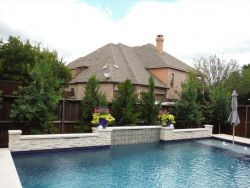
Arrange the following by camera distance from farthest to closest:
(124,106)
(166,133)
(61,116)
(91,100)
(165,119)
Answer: (165,119)
(166,133)
(124,106)
(91,100)
(61,116)

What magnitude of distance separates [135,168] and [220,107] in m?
11.3

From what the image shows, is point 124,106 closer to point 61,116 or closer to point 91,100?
point 91,100

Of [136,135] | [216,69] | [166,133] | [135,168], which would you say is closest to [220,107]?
[166,133]

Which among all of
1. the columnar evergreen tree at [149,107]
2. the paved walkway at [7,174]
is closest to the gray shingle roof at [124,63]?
the columnar evergreen tree at [149,107]

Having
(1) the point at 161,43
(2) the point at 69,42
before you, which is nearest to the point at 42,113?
(2) the point at 69,42

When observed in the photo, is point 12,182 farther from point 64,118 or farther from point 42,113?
point 64,118

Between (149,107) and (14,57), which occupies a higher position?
(14,57)

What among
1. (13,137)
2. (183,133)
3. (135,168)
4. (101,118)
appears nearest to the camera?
(135,168)

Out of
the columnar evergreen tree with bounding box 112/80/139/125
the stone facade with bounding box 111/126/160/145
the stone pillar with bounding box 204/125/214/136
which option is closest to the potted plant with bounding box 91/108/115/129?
the stone facade with bounding box 111/126/160/145

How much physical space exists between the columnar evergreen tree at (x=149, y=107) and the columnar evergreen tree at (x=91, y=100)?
2836 millimetres

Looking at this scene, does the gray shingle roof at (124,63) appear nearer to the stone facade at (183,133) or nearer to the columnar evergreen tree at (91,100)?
the stone facade at (183,133)

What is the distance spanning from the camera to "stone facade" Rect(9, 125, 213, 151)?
10962 mm

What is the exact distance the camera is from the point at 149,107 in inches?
649

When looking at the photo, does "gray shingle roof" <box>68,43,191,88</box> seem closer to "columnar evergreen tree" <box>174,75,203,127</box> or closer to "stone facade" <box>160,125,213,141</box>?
"columnar evergreen tree" <box>174,75,203,127</box>
